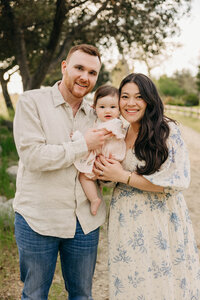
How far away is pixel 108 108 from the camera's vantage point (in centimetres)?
232

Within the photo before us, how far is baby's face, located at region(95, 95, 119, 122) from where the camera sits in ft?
7.60

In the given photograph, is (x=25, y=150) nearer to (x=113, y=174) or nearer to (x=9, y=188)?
(x=113, y=174)

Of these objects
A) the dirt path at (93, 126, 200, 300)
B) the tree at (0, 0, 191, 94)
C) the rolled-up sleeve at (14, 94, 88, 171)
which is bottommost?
the dirt path at (93, 126, 200, 300)

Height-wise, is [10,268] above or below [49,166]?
below

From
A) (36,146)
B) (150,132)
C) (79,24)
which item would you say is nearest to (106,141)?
(150,132)

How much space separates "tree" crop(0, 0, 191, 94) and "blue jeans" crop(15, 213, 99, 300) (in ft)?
16.4

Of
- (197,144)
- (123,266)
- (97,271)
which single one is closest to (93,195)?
(123,266)

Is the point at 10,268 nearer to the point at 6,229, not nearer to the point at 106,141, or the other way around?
the point at 6,229

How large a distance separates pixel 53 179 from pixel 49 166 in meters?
0.15

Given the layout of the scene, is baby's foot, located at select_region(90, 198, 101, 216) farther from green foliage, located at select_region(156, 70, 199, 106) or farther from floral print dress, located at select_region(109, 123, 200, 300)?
green foliage, located at select_region(156, 70, 199, 106)

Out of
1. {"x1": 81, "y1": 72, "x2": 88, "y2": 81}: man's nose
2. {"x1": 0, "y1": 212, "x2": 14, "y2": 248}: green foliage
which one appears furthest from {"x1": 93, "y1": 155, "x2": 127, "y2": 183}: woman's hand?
{"x1": 0, "y1": 212, "x2": 14, "y2": 248}: green foliage

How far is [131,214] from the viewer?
7.14 feet

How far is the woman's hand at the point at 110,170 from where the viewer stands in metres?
2.13

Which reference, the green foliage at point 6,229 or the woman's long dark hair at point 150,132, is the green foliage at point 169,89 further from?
the woman's long dark hair at point 150,132
